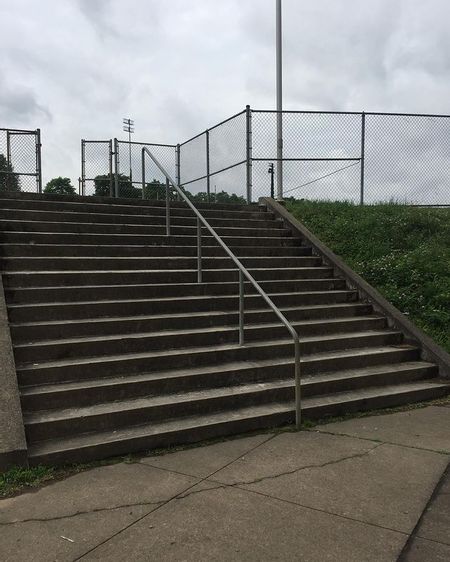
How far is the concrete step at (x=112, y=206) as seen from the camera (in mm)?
7762

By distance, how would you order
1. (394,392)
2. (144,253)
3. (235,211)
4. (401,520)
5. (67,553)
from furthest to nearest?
(235,211) < (144,253) < (394,392) < (401,520) < (67,553)

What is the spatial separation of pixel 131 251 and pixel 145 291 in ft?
3.49

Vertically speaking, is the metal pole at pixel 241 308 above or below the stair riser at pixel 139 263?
below

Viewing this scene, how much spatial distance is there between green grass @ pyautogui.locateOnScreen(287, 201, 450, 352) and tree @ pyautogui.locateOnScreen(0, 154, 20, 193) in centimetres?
623

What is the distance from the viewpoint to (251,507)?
3.28m

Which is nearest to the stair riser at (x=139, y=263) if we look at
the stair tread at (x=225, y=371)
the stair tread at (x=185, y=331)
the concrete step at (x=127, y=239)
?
the concrete step at (x=127, y=239)

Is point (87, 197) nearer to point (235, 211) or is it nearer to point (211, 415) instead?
point (235, 211)

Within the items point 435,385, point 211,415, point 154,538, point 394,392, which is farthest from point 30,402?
point 435,385

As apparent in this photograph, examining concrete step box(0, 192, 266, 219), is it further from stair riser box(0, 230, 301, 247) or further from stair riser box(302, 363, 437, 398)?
stair riser box(302, 363, 437, 398)

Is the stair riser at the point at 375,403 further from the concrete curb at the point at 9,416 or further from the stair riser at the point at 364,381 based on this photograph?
the concrete curb at the point at 9,416

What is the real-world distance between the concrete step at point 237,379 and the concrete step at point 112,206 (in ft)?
12.9

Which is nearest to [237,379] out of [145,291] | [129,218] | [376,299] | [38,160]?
[145,291]

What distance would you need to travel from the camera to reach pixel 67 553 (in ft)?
9.12

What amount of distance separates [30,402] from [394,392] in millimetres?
3734
